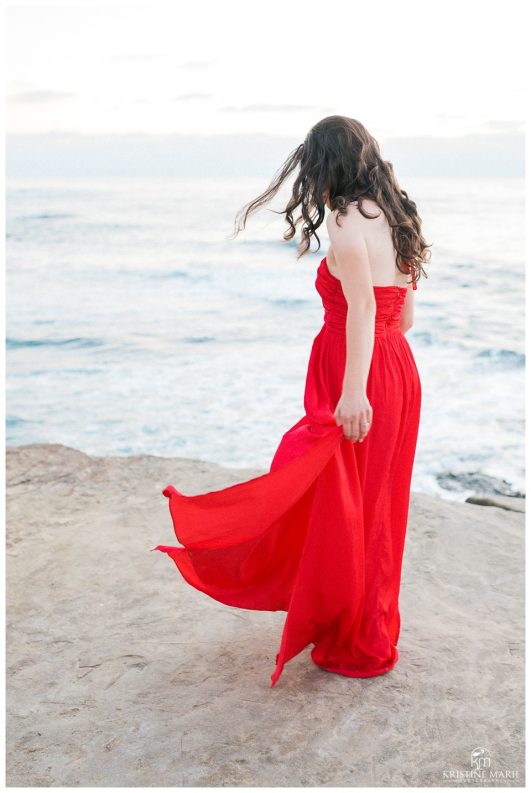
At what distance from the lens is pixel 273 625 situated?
3770mm

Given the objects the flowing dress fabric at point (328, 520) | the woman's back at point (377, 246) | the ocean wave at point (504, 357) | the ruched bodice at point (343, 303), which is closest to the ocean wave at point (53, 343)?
the ocean wave at point (504, 357)

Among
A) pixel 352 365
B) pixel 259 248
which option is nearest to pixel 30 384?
pixel 352 365

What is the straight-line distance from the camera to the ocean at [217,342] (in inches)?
336

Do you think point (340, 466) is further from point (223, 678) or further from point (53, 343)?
point (53, 343)

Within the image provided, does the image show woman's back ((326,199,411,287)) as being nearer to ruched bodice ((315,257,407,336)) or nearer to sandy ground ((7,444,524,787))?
ruched bodice ((315,257,407,336))

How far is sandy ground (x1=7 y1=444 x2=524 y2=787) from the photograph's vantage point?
109 inches

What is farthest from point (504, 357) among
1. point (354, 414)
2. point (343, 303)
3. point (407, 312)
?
point (354, 414)

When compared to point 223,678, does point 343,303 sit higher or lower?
higher

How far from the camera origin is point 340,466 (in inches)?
121

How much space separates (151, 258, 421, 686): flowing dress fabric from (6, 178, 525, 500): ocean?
47 centimetres

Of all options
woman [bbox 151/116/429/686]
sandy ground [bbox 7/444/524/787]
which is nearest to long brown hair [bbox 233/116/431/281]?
woman [bbox 151/116/429/686]

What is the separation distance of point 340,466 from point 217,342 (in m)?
10.6

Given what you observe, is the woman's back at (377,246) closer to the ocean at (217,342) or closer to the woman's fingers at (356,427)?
the ocean at (217,342)

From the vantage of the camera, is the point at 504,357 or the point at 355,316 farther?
the point at 504,357
